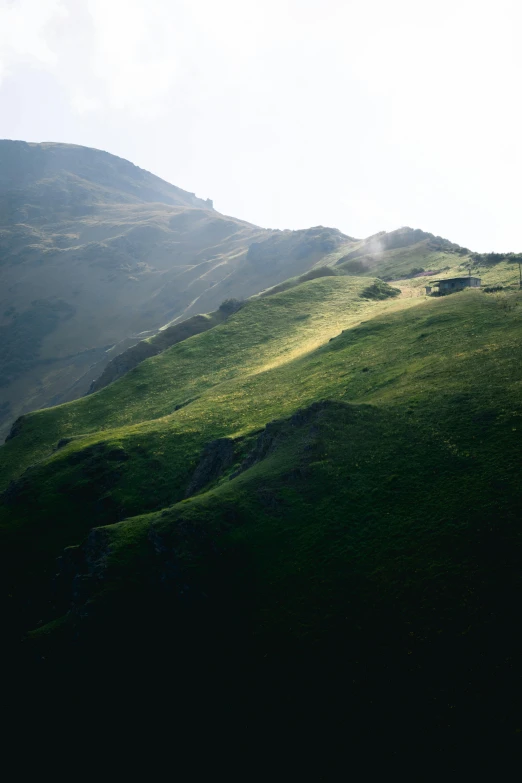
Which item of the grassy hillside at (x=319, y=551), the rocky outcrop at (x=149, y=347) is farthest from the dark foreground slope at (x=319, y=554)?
the rocky outcrop at (x=149, y=347)

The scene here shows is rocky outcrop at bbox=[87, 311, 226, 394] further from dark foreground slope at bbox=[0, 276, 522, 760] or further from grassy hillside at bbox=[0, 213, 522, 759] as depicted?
dark foreground slope at bbox=[0, 276, 522, 760]

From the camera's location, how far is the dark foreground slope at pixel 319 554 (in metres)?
24.6

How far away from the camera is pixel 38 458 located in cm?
7756

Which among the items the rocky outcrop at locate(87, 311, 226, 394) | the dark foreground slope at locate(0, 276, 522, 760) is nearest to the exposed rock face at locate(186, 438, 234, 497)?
the dark foreground slope at locate(0, 276, 522, 760)

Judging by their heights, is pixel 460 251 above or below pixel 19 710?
above

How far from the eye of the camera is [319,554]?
109ft

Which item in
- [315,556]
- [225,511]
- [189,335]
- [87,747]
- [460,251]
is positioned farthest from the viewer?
[460,251]

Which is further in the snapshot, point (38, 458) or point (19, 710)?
point (38, 458)

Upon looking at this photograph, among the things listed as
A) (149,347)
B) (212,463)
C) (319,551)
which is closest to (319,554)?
(319,551)

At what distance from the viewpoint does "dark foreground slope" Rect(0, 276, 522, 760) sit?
24.6 m

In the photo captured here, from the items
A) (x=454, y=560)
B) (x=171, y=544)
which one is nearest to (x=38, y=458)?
(x=171, y=544)

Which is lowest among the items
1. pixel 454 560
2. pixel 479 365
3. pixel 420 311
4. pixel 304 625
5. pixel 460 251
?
pixel 304 625

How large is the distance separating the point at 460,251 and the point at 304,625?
15786 centimetres

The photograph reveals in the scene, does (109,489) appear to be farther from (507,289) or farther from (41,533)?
(507,289)
